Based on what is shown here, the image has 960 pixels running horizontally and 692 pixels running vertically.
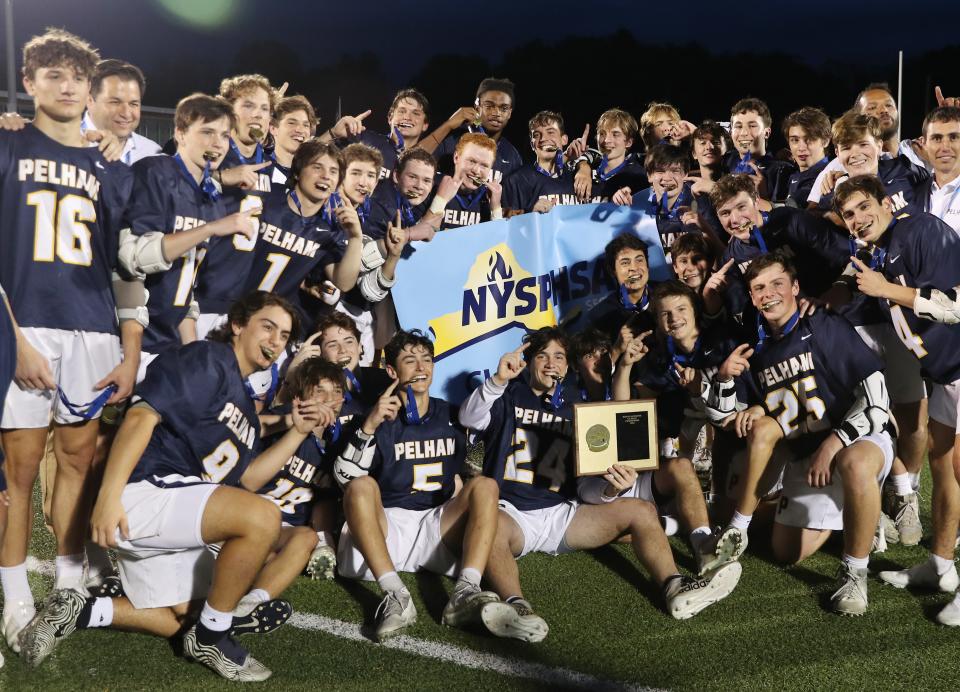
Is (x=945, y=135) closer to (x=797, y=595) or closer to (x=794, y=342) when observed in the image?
(x=794, y=342)

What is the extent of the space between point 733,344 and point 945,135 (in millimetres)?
1497

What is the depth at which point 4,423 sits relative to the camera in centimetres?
Answer: 379

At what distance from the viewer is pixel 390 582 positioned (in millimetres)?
4047

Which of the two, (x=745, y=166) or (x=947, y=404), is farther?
(x=745, y=166)

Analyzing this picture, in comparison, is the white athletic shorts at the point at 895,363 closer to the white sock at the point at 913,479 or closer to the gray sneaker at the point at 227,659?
the white sock at the point at 913,479

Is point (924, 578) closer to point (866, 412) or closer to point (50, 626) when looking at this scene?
point (866, 412)

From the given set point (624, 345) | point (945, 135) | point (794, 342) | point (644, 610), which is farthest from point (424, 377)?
point (945, 135)

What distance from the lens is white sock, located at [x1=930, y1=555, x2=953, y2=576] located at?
14.3 feet

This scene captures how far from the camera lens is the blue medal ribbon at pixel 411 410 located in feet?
15.2

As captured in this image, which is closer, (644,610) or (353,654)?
(353,654)

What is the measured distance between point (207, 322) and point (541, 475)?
1.78m

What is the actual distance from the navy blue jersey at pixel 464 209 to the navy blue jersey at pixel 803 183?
1849 millimetres

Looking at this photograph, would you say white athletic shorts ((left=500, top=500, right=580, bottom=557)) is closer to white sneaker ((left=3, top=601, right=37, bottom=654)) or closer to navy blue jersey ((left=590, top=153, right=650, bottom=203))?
white sneaker ((left=3, top=601, right=37, bottom=654))

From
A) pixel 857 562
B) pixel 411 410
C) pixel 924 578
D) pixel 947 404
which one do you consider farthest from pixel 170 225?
pixel 924 578
